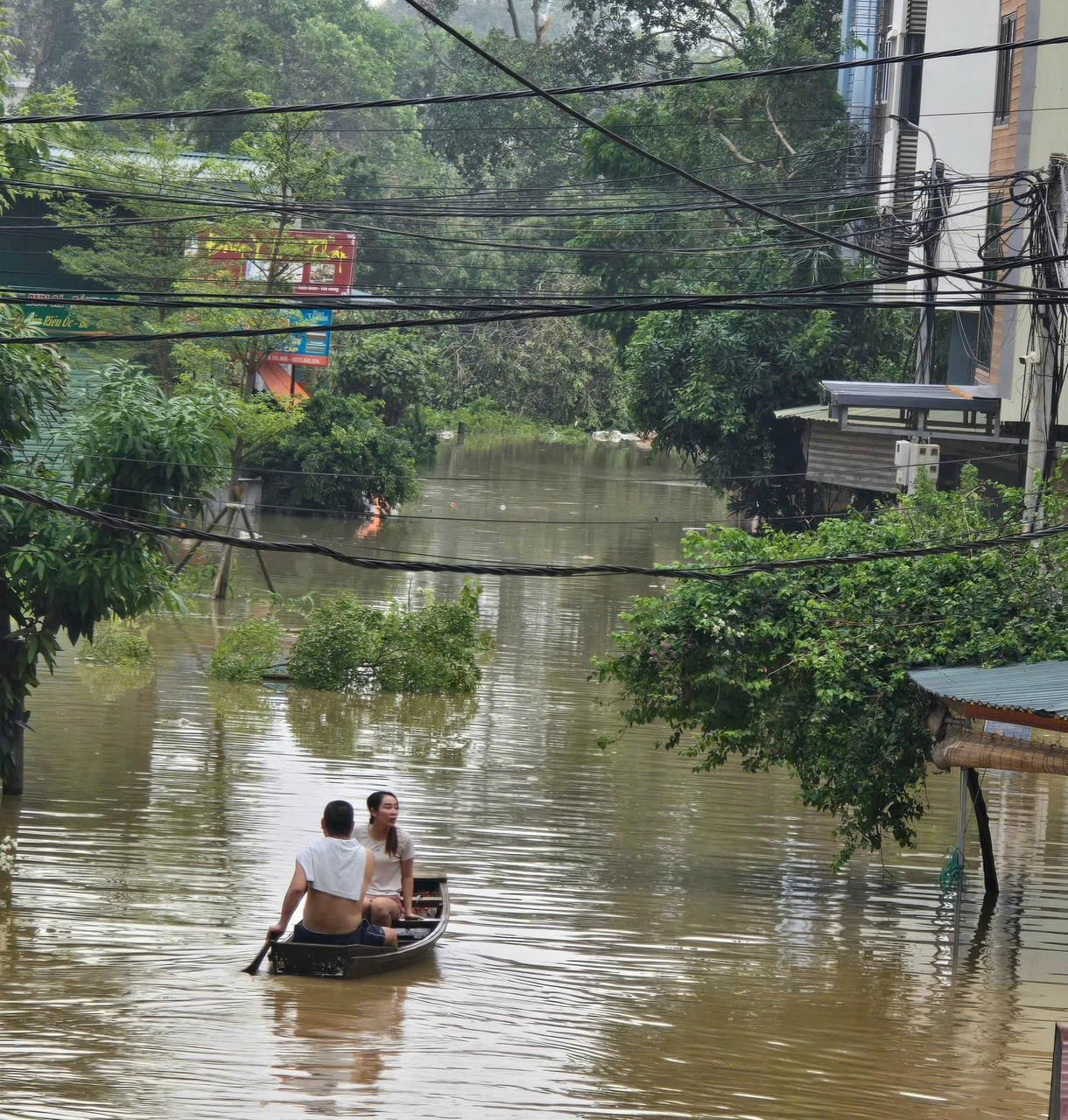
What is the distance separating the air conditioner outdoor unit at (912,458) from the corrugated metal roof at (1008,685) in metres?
8.23

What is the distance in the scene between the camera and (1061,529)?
947 cm

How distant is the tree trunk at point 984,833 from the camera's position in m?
12.6

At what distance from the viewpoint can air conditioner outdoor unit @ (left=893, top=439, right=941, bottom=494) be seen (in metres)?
20.1

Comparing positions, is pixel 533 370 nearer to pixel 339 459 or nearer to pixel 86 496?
pixel 339 459

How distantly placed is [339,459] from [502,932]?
28.3 meters

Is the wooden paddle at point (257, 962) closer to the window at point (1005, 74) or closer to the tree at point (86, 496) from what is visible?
the tree at point (86, 496)

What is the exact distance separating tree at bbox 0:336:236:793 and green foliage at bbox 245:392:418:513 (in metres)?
23.6

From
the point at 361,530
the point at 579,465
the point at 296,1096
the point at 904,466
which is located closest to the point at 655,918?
the point at 296,1096

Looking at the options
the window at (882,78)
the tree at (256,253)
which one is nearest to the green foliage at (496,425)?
the window at (882,78)

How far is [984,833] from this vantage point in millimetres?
12812

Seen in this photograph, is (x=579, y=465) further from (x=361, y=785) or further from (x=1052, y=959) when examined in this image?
(x=1052, y=959)

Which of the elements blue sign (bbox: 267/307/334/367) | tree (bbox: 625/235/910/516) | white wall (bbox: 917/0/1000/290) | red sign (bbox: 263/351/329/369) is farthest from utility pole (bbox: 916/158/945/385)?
red sign (bbox: 263/351/329/369)

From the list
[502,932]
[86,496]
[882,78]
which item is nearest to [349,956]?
[502,932]

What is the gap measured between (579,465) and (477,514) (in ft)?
53.0
